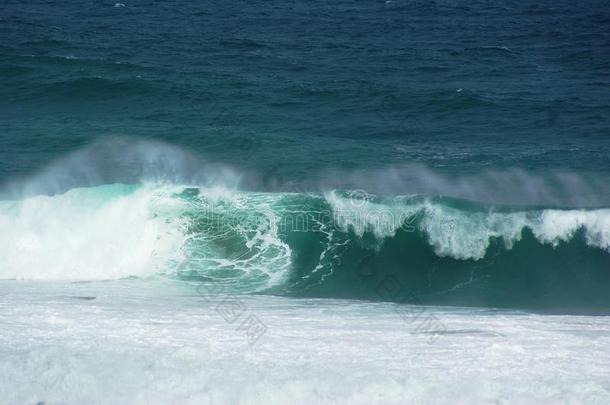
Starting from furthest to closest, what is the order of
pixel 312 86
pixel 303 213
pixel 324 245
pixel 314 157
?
1. pixel 312 86
2. pixel 314 157
3. pixel 303 213
4. pixel 324 245

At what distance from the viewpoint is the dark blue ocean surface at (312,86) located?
23.8 meters

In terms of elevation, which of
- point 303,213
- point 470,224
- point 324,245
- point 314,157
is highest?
point 314,157

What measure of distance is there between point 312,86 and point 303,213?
9.16 meters

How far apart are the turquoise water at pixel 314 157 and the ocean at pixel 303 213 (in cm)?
8

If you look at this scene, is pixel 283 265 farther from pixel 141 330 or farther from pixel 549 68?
pixel 549 68

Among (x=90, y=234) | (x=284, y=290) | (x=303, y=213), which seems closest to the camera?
(x=284, y=290)

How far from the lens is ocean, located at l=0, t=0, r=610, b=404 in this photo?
41.8 ft

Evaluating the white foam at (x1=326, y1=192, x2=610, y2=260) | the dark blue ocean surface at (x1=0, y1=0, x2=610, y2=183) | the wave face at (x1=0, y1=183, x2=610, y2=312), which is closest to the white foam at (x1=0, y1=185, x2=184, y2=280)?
the wave face at (x1=0, y1=183, x2=610, y2=312)

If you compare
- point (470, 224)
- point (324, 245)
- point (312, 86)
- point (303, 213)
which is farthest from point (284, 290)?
point (312, 86)

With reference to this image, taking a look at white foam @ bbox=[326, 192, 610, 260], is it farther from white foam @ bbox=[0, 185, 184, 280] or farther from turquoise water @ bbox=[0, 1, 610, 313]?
white foam @ bbox=[0, 185, 184, 280]

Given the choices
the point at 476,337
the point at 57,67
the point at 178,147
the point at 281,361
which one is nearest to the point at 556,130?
the point at 178,147

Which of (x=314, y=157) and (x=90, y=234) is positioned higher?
(x=314, y=157)

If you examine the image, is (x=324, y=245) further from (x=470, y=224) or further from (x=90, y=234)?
(x=90, y=234)

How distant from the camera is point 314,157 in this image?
2328cm
